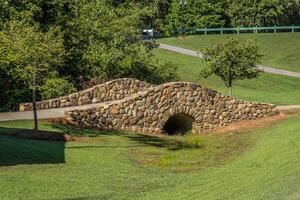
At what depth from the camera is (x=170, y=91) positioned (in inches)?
1029

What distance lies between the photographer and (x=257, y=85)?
4234 centimetres

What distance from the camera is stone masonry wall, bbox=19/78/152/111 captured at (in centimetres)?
2781

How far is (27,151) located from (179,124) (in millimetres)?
13541

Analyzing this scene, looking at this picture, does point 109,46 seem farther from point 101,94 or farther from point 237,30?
point 237,30

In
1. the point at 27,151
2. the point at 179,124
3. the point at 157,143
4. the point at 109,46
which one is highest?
the point at 109,46

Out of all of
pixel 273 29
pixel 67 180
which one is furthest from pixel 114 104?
pixel 273 29

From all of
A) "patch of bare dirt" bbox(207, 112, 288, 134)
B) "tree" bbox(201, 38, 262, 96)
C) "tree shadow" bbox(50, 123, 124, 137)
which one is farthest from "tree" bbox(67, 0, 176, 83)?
A: "tree shadow" bbox(50, 123, 124, 137)

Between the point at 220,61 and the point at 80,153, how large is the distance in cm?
1420

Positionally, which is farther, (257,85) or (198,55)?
(198,55)

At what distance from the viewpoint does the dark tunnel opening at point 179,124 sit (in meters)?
27.7

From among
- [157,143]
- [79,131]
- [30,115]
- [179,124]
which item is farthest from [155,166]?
[179,124]

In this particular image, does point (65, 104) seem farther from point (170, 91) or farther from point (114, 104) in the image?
point (170, 91)

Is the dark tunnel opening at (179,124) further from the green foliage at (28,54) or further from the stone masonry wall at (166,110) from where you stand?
the green foliage at (28,54)

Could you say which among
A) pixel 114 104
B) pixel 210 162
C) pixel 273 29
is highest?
pixel 273 29
